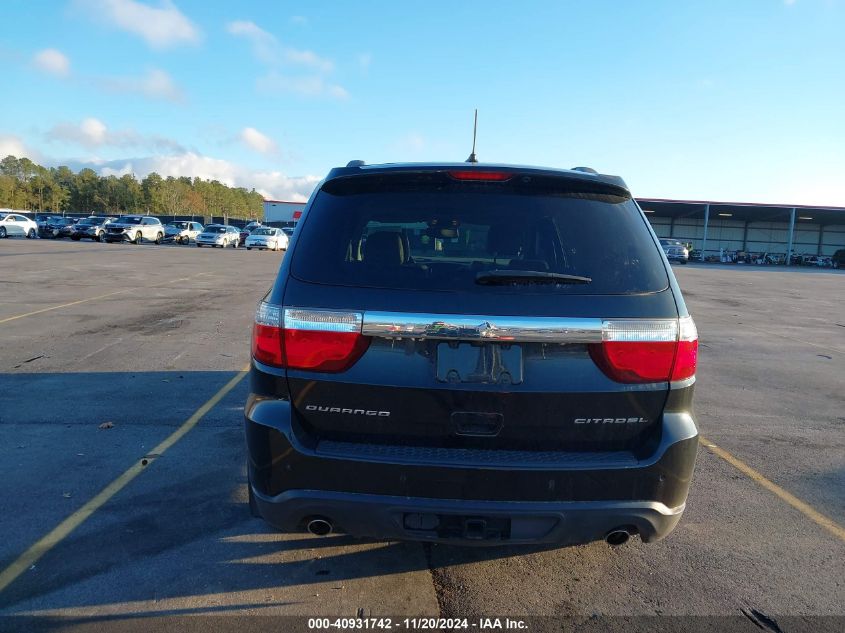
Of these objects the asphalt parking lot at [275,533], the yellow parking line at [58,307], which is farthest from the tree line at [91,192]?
the asphalt parking lot at [275,533]

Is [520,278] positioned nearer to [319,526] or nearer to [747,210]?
[319,526]

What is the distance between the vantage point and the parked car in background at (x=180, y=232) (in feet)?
162

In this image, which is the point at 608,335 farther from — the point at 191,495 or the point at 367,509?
the point at 191,495

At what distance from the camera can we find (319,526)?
2787mm

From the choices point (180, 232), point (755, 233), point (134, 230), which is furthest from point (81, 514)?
Answer: point (755, 233)

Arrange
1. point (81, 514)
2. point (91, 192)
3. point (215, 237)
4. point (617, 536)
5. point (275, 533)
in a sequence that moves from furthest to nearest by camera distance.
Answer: point (91, 192) → point (215, 237) → point (81, 514) → point (275, 533) → point (617, 536)

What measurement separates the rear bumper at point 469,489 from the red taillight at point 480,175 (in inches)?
49.4

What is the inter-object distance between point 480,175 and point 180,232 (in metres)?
50.9

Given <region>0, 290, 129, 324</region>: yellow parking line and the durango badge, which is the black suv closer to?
the durango badge

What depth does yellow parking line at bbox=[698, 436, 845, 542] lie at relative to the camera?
3982 mm

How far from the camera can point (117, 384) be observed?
691 cm

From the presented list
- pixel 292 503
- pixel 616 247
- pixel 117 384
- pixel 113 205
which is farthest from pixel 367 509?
pixel 113 205

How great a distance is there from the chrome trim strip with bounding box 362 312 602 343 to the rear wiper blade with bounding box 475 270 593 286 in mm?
179

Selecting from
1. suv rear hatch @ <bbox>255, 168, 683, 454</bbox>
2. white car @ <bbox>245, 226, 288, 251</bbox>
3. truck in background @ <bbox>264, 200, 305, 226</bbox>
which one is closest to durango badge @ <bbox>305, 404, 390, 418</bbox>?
suv rear hatch @ <bbox>255, 168, 683, 454</bbox>
